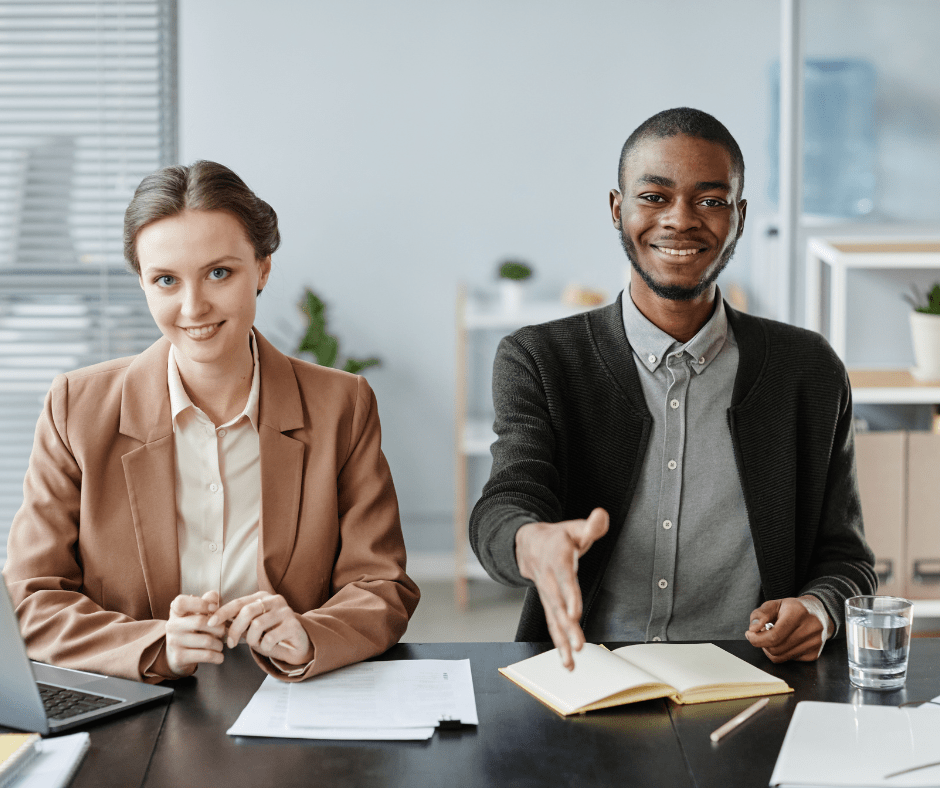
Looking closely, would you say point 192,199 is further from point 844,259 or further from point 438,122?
point 438,122

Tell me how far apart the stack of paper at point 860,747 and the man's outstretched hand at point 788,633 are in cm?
13

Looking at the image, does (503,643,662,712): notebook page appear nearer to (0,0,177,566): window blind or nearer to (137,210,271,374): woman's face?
(137,210,271,374): woman's face

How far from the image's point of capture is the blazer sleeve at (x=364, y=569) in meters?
1.29

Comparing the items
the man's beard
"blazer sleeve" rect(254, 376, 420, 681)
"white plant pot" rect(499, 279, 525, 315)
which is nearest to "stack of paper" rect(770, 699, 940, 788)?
"blazer sleeve" rect(254, 376, 420, 681)

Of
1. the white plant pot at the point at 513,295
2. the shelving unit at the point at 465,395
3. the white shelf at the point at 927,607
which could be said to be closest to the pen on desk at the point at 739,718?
the white shelf at the point at 927,607

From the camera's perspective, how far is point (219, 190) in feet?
4.71

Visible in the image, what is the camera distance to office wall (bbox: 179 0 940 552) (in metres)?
3.84

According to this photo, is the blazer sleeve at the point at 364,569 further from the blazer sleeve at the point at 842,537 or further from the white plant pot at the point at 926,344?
the white plant pot at the point at 926,344

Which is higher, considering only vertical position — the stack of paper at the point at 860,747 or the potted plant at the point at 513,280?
the potted plant at the point at 513,280

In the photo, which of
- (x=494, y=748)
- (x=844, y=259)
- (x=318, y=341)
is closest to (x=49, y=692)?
(x=494, y=748)

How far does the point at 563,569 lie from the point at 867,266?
1.85m

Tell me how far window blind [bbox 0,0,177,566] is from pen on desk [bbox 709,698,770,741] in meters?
2.78

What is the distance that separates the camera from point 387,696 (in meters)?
1.19

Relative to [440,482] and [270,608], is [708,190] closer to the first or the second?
[270,608]
